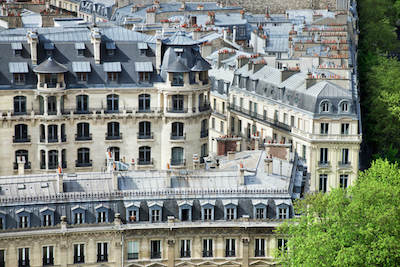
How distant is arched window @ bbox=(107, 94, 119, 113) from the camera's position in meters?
84.4

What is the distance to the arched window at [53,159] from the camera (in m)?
83.4

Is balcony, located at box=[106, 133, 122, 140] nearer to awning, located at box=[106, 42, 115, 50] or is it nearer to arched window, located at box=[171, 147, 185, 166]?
arched window, located at box=[171, 147, 185, 166]

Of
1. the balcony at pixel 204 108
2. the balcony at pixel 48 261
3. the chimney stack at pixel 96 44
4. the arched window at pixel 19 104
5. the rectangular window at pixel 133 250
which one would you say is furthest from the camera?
the balcony at pixel 204 108

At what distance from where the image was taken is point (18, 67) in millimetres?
82438

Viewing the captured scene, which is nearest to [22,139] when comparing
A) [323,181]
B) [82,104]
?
[82,104]

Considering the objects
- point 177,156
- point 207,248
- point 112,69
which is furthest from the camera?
point 177,156

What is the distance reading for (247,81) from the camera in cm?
10062

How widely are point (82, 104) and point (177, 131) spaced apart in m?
7.59

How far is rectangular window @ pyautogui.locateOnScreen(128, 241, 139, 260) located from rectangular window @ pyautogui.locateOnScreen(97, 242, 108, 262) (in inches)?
55.8

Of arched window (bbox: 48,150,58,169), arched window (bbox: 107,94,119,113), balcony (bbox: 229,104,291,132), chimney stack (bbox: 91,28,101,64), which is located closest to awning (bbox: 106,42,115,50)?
chimney stack (bbox: 91,28,101,64)

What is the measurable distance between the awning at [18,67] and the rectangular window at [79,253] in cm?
2037

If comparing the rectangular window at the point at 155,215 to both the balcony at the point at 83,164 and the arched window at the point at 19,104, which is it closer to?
the balcony at the point at 83,164

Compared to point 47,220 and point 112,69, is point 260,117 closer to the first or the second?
point 112,69

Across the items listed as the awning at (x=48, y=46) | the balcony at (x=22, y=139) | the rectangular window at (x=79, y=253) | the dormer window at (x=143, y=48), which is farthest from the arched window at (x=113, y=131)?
the rectangular window at (x=79, y=253)
